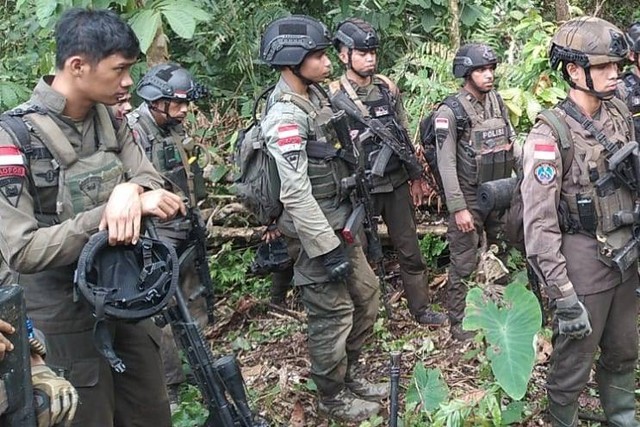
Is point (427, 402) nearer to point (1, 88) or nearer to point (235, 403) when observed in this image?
point (235, 403)

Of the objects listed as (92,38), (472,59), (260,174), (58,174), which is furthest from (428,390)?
(472,59)

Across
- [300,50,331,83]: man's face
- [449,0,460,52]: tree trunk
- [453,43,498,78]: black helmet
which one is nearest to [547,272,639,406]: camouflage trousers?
[300,50,331,83]: man's face

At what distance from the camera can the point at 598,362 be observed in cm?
411

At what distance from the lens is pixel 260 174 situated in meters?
4.52

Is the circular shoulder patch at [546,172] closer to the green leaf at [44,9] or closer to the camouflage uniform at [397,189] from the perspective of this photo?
the camouflage uniform at [397,189]

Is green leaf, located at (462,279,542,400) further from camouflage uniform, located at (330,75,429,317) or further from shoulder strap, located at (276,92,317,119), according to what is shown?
camouflage uniform, located at (330,75,429,317)

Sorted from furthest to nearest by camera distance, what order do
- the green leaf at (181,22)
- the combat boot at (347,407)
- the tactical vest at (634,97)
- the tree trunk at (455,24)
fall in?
the tree trunk at (455,24) → the tactical vest at (634,97) → the combat boot at (347,407) → the green leaf at (181,22)

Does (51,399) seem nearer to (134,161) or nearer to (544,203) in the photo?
(134,161)

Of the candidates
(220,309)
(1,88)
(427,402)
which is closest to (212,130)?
(220,309)

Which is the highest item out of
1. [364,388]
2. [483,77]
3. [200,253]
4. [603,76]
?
[603,76]

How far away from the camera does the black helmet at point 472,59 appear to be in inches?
224

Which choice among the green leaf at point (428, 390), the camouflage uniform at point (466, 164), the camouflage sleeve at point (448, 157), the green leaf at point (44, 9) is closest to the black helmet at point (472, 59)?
the camouflage uniform at point (466, 164)

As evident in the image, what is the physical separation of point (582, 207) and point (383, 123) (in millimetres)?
2537

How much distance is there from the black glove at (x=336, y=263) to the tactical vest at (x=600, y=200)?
1.37 m
